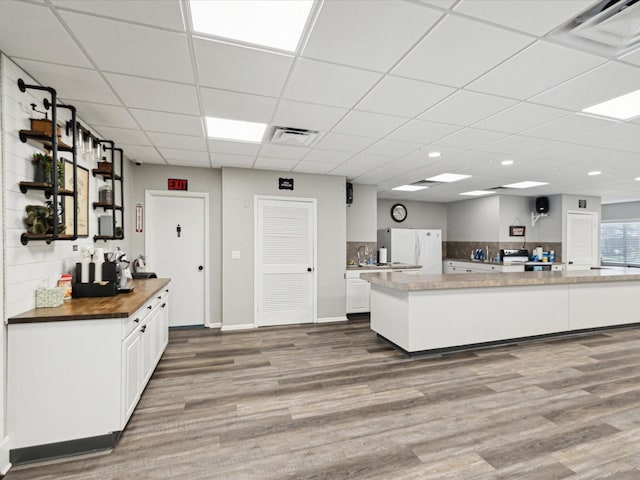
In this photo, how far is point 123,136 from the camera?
3512 mm

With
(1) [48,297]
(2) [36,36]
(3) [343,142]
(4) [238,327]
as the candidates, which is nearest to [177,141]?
(2) [36,36]

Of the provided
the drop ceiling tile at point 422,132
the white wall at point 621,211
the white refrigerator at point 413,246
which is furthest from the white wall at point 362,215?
the white wall at point 621,211

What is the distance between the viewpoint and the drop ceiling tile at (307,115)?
9.04ft

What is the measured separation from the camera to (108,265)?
287 cm

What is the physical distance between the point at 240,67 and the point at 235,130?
129 cm

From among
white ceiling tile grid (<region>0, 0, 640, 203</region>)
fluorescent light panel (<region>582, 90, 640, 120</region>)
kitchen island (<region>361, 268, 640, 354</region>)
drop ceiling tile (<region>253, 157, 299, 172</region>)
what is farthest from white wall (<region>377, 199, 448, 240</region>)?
fluorescent light panel (<region>582, 90, 640, 120</region>)

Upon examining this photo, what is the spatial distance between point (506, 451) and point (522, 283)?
8.50ft

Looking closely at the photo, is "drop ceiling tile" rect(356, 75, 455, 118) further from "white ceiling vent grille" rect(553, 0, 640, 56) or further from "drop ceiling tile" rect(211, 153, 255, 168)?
"drop ceiling tile" rect(211, 153, 255, 168)

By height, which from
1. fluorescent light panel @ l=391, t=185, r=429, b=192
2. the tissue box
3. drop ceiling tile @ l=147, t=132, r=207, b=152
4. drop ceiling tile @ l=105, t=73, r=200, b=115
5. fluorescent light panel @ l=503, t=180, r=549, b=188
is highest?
drop ceiling tile @ l=105, t=73, r=200, b=115

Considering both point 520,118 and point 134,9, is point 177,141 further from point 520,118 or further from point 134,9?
point 520,118

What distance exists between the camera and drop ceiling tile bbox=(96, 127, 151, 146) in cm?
333

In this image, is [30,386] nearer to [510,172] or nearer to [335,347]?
[335,347]

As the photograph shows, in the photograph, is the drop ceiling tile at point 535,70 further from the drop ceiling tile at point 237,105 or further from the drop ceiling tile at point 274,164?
the drop ceiling tile at point 274,164

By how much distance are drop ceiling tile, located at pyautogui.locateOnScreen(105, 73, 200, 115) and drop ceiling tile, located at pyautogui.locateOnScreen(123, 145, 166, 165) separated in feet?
4.51
